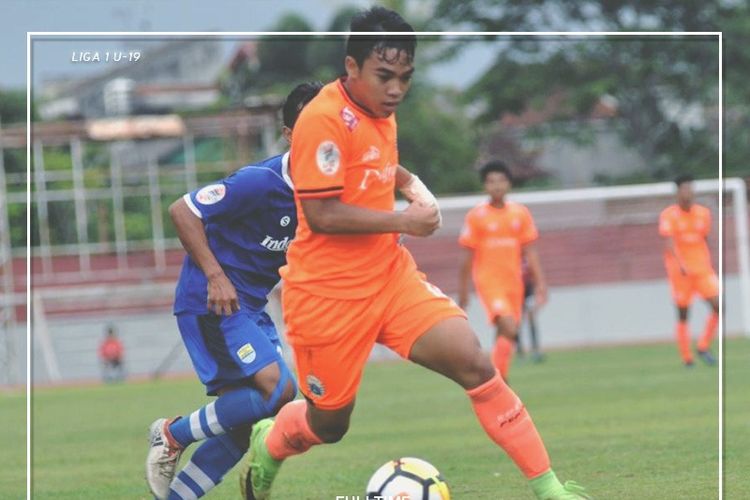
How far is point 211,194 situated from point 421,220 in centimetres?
144

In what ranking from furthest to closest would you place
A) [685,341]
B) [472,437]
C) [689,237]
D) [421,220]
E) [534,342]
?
1. [534,342]
2. [689,237]
3. [685,341]
4. [472,437]
5. [421,220]

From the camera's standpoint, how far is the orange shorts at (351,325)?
6.00m

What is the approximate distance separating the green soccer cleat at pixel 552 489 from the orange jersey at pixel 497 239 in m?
9.06

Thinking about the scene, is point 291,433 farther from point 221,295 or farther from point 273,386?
point 221,295

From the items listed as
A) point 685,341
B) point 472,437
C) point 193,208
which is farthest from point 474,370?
point 685,341

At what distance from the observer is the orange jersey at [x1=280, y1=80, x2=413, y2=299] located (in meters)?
5.76

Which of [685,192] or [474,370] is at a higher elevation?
[685,192]

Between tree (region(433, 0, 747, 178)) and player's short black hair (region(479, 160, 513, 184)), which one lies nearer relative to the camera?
player's short black hair (region(479, 160, 513, 184))

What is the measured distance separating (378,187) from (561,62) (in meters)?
26.8

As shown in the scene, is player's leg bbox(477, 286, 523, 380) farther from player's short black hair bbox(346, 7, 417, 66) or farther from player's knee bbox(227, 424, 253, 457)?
player's short black hair bbox(346, 7, 417, 66)

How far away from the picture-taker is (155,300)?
30.6 m

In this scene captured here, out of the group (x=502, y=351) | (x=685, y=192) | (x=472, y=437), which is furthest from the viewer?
(x=685, y=192)

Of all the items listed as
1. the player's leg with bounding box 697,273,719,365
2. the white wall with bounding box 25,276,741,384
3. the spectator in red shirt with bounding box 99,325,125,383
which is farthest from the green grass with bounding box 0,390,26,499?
the player's leg with bounding box 697,273,719,365

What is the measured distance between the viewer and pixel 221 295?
6562mm
